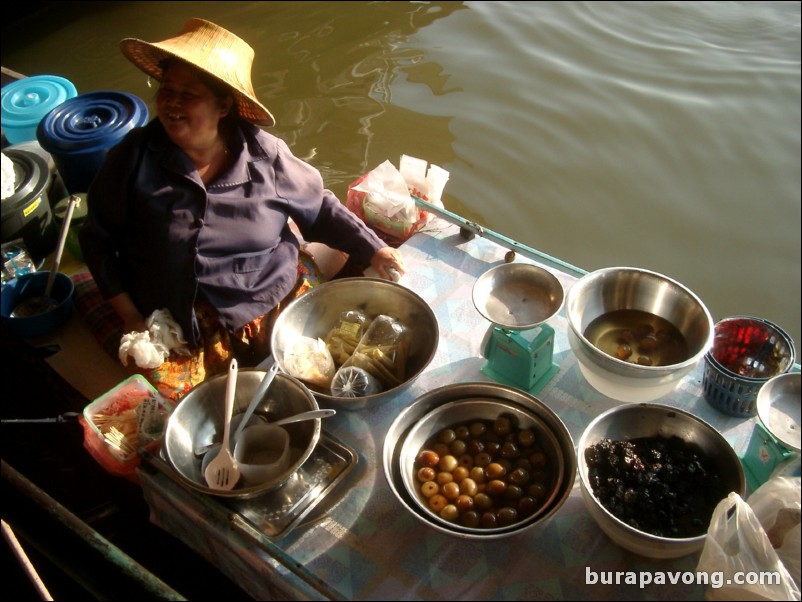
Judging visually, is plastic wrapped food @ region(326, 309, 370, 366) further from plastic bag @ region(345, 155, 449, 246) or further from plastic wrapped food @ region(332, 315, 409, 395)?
plastic bag @ region(345, 155, 449, 246)

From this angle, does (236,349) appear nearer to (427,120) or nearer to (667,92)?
(427,120)

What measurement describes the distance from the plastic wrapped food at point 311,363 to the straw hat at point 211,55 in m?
0.78

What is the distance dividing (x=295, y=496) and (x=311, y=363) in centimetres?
37

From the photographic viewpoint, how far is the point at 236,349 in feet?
7.28

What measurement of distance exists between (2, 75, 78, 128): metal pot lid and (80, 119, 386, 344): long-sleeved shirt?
166 centimetres

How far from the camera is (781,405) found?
1387mm

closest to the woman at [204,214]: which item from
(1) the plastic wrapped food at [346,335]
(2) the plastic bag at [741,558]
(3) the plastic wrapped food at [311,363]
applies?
(1) the plastic wrapped food at [346,335]

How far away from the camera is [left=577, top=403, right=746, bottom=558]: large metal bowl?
1.24 metres

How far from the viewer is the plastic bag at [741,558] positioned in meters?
1.09

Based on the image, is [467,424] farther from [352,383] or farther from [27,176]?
[27,176]

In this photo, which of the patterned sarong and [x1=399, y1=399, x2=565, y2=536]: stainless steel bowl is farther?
the patterned sarong

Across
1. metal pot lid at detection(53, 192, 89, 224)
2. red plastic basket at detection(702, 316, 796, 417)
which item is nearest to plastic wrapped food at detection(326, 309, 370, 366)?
red plastic basket at detection(702, 316, 796, 417)

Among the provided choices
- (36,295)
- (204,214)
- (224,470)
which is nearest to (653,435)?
(224,470)

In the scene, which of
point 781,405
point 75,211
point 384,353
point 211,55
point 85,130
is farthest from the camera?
point 85,130
